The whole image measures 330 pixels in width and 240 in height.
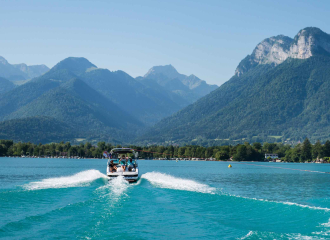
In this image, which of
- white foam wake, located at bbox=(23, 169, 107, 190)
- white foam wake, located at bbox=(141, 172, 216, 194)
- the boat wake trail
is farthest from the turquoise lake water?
white foam wake, located at bbox=(23, 169, 107, 190)

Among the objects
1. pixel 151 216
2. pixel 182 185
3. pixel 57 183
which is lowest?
pixel 151 216

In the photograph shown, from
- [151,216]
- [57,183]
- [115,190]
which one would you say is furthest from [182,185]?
[151,216]

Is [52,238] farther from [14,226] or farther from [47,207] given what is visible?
[47,207]

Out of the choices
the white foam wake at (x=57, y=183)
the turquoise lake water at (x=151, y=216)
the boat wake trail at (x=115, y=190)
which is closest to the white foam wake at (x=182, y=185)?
the turquoise lake water at (x=151, y=216)

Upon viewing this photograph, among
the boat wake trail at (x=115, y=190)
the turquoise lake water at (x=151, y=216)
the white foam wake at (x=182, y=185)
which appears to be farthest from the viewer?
the white foam wake at (x=182, y=185)

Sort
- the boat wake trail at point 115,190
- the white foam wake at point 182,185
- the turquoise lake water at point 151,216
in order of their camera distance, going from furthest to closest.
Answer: the white foam wake at point 182,185
the boat wake trail at point 115,190
the turquoise lake water at point 151,216

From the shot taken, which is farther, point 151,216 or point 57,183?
point 57,183

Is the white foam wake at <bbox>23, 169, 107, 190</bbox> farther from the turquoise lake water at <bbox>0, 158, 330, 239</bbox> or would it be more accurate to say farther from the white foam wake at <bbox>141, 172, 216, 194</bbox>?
the white foam wake at <bbox>141, 172, 216, 194</bbox>

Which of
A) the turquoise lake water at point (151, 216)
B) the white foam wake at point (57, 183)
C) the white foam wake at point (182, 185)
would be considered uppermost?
the white foam wake at point (182, 185)

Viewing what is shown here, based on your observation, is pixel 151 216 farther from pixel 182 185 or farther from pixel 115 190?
pixel 182 185

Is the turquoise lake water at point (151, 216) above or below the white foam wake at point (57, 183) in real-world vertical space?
below

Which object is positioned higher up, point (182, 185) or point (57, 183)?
point (182, 185)

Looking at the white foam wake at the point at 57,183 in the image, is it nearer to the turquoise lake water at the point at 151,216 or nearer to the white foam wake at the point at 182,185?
the turquoise lake water at the point at 151,216

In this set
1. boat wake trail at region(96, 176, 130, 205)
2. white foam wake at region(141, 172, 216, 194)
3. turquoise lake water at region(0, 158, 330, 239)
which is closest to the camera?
turquoise lake water at region(0, 158, 330, 239)
